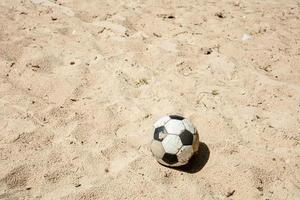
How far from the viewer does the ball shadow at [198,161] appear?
2.87m

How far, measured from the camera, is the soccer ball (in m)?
2.76

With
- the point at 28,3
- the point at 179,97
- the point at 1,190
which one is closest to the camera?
the point at 1,190

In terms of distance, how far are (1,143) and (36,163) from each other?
1.31 feet

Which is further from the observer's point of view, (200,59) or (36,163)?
(200,59)

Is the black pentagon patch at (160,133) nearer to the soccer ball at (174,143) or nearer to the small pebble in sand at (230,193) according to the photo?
the soccer ball at (174,143)

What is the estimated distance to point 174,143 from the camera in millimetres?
2766

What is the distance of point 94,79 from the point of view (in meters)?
3.77

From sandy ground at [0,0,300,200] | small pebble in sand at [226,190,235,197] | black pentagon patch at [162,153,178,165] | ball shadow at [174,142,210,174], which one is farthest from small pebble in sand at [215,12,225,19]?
small pebble in sand at [226,190,235,197]

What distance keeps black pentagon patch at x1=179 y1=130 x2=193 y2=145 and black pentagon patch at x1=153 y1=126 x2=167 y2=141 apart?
0.44ft

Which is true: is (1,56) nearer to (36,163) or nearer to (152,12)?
(36,163)

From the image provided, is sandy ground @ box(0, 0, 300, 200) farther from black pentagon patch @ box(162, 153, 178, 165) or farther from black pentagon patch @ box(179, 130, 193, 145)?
black pentagon patch @ box(179, 130, 193, 145)

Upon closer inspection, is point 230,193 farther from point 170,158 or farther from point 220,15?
point 220,15

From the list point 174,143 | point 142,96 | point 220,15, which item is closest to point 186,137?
point 174,143

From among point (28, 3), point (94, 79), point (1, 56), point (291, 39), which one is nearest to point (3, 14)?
point (28, 3)
